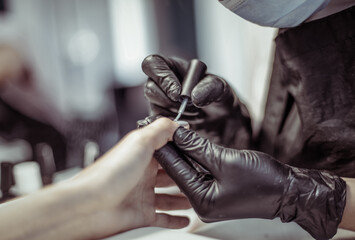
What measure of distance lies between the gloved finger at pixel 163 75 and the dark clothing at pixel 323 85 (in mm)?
308

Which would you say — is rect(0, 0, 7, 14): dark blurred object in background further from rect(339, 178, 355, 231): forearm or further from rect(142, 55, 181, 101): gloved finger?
rect(339, 178, 355, 231): forearm

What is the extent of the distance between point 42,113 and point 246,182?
1.48 metres

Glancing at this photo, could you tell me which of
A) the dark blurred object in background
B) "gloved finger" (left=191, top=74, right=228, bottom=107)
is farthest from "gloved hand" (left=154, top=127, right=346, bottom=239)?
the dark blurred object in background

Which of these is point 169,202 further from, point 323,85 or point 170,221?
point 323,85

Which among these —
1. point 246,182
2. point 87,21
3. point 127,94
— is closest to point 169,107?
point 246,182

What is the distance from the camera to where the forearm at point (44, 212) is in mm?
485

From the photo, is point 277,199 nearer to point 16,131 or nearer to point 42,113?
point 16,131

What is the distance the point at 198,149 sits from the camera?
23.7 inches

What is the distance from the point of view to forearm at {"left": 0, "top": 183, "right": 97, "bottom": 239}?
1.59ft

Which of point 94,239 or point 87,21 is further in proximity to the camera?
point 87,21

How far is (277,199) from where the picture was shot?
0.58m

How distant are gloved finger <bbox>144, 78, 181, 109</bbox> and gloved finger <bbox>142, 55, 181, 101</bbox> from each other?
18 millimetres

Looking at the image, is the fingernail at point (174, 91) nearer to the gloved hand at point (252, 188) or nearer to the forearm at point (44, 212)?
the gloved hand at point (252, 188)

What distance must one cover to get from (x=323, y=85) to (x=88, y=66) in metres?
1.90
